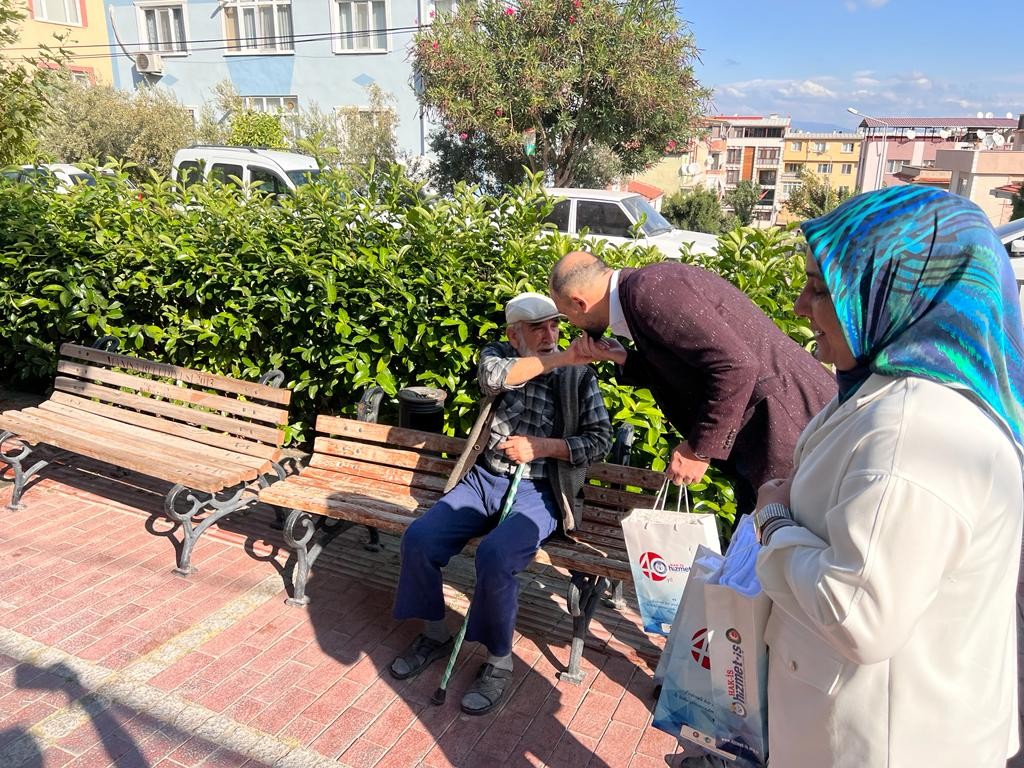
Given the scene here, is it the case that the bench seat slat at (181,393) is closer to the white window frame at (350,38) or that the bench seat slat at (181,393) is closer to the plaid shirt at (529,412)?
the plaid shirt at (529,412)

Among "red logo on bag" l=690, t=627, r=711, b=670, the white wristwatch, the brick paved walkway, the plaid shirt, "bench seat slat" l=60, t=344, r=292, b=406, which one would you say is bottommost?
the brick paved walkway

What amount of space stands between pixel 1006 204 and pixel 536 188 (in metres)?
38.7

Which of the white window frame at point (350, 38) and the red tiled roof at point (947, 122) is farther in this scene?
the red tiled roof at point (947, 122)

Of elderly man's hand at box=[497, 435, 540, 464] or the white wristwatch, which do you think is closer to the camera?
the white wristwatch

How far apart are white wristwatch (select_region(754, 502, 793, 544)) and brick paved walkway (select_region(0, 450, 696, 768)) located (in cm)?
143

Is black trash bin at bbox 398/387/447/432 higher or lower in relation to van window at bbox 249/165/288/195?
lower

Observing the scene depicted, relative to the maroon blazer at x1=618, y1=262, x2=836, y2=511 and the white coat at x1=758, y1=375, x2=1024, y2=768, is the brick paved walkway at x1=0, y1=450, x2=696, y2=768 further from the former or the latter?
the white coat at x1=758, y1=375, x2=1024, y2=768

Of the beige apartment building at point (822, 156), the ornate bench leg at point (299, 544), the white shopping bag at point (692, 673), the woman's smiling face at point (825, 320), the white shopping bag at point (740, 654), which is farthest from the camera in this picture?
the beige apartment building at point (822, 156)

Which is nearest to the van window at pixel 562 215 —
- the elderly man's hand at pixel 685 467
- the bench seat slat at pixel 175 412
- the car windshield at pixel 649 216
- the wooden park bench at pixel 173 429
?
the car windshield at pixel 649 216

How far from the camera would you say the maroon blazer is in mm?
2500

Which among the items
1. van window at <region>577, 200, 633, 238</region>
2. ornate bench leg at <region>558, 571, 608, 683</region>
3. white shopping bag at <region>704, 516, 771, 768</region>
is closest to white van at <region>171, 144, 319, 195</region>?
van window at <region>577, 200, 633, 238</region>

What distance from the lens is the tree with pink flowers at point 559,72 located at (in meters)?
15.1

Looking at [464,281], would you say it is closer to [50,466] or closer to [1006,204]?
[50,466]

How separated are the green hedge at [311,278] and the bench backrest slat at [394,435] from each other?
329 mm
